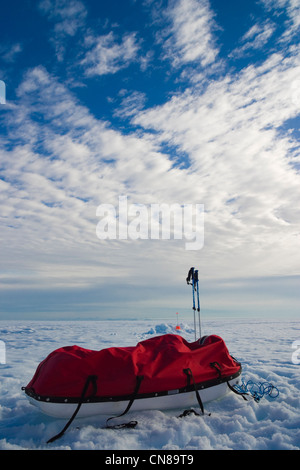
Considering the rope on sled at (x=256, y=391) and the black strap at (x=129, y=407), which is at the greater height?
the black strap at (x=129, y=407)

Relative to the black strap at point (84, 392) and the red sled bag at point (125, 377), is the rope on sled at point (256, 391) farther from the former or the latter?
the black strap at point (84, 392)

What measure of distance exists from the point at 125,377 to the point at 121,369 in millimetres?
102

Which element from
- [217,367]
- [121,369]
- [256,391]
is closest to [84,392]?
[121,369]

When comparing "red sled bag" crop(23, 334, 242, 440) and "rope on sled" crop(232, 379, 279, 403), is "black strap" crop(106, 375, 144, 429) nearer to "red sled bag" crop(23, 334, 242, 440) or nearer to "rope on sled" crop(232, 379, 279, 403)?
"red sled bag" crop(23, 334, 242, 440)

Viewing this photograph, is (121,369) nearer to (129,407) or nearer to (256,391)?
(129,407)

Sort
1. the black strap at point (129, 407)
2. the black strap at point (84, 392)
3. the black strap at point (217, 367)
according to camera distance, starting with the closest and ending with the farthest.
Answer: the black strap at point (84, 392), the black strap at point (129, 407), the black strap at point (217, 367)

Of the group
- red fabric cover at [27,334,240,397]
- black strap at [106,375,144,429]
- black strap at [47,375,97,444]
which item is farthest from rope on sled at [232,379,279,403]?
black strap at [47,375,97,444]

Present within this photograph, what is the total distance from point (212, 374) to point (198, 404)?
1.36 ft

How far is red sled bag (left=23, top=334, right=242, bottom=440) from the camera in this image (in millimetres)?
3174

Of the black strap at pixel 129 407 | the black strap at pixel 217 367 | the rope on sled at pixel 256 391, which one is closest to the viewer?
the black strap at pixel 129 407

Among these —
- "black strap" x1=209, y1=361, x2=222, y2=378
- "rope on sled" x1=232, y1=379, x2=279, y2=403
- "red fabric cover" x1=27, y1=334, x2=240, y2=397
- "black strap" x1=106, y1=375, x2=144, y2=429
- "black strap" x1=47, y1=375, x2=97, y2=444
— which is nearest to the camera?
"black strap" x1=47, y1=375, x2=97, y2=444

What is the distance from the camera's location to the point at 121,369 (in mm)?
3320

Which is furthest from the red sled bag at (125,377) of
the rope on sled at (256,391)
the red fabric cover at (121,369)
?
the rope on sled at (256,391)

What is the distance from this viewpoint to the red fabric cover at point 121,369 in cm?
321
